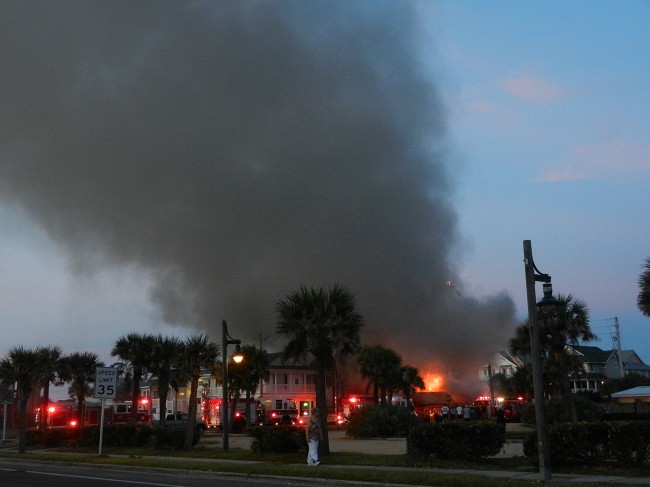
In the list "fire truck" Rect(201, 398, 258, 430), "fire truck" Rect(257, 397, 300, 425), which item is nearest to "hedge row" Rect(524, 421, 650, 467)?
"fire truck" Rect(257, 397, 300, 425)

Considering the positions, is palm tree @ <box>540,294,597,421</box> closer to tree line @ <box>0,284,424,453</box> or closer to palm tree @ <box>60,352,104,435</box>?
tree line @ <box>0,284,424,453</box>

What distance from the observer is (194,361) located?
1193 inches

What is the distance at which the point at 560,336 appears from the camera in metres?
42.9

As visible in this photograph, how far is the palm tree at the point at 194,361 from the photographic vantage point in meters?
29.7

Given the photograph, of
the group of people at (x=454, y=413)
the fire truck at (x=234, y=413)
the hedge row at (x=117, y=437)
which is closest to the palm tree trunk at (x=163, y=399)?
the hedge row at (x=117, y=437)

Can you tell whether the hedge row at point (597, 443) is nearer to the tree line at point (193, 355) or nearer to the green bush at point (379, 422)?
the tree line at point (193, 355)

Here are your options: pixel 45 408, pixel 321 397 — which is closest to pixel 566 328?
pixel 321 397

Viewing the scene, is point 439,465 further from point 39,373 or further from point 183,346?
point 39,373

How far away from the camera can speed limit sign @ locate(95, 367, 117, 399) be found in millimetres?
27312

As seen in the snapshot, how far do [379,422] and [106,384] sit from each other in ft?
57.4

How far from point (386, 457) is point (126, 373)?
31.7m

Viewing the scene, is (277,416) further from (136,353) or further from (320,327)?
(320,327)

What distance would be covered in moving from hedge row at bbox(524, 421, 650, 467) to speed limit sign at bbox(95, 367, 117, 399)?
16.9m

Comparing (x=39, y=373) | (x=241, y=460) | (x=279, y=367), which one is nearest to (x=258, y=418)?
(x=279, y=367)
